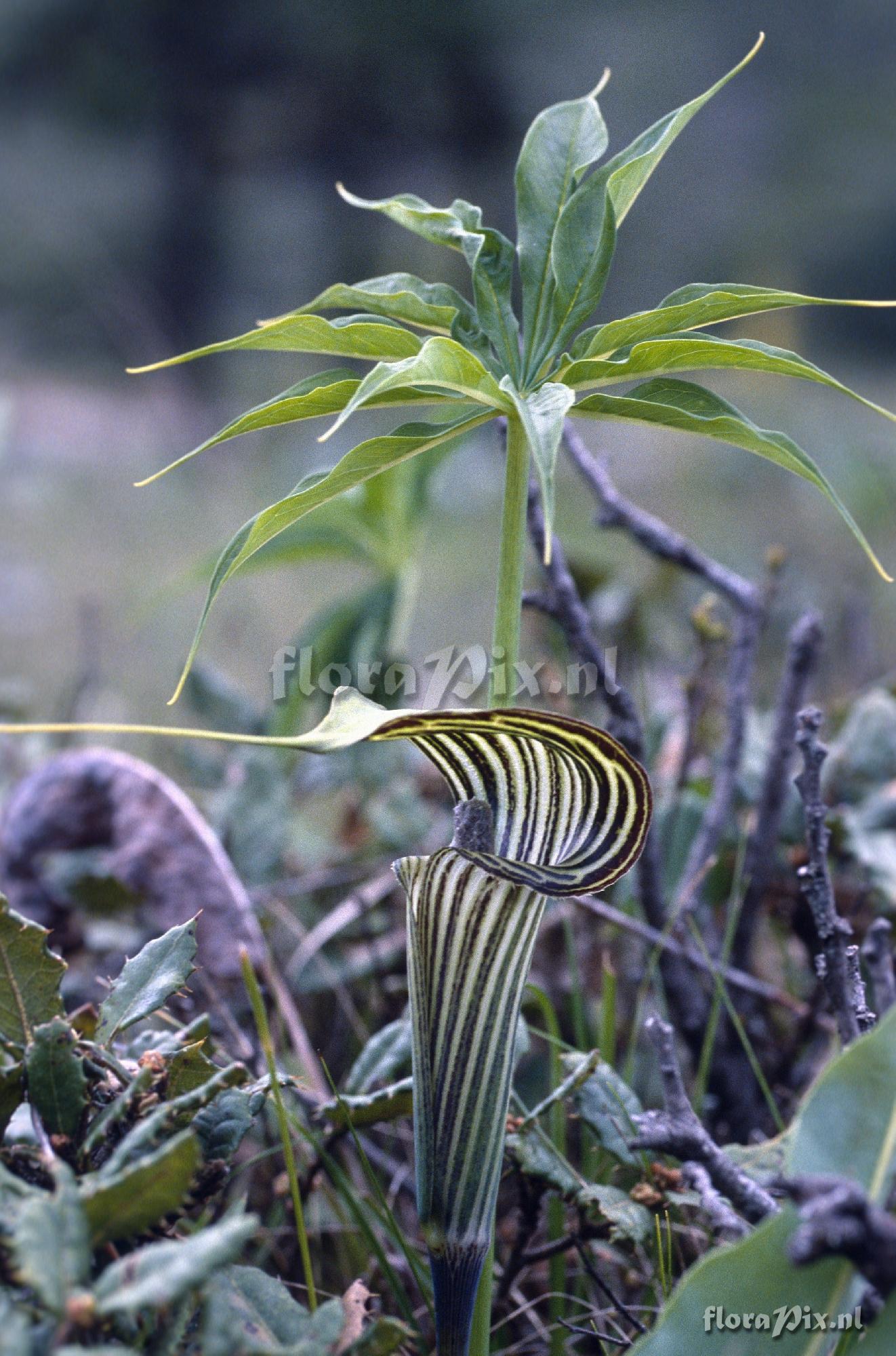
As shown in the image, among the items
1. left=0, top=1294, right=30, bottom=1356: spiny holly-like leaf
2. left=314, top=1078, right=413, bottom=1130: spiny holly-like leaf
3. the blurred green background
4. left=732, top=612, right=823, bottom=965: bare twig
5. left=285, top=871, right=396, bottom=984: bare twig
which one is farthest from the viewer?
the blurred green background

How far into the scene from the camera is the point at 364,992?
2.63 ft

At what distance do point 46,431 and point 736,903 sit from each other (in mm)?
3071

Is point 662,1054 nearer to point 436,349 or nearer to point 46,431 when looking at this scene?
point 436,349

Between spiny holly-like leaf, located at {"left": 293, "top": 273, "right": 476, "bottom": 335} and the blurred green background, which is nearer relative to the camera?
spiny holly-like leaf, located at {"left": 293, "top": 273, "right": 476, "bottom": 335}

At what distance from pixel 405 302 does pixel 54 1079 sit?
280 mm

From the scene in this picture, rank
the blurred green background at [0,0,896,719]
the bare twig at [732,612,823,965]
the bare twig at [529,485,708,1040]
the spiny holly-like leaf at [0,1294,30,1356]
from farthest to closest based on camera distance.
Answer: the blurred green background at [0,0,896,719], the bare twig at [732,612,823,965], the bare twig at [529,485,708,1040], the spiny holly-like leaf at [0,1294,30,1356]

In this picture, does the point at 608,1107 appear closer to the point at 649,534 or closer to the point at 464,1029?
the point at 464,1029

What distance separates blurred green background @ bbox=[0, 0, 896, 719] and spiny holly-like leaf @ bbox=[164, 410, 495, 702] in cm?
175

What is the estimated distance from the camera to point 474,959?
332 mm

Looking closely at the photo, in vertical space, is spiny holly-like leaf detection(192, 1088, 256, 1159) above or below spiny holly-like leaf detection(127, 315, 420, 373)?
below

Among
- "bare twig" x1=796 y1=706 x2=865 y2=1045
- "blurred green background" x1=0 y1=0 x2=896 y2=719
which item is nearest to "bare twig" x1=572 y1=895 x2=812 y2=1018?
"bare twig" x1=796 y1=706 x2=865 y2=1045

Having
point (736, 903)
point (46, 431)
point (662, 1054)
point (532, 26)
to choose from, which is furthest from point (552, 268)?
point (46, 431)

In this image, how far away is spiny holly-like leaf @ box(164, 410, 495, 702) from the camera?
12.5 inches

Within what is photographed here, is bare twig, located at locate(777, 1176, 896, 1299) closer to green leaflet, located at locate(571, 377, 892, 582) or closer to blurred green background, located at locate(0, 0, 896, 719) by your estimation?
green leaflet, located at locate(571, 377, 892, 582)
